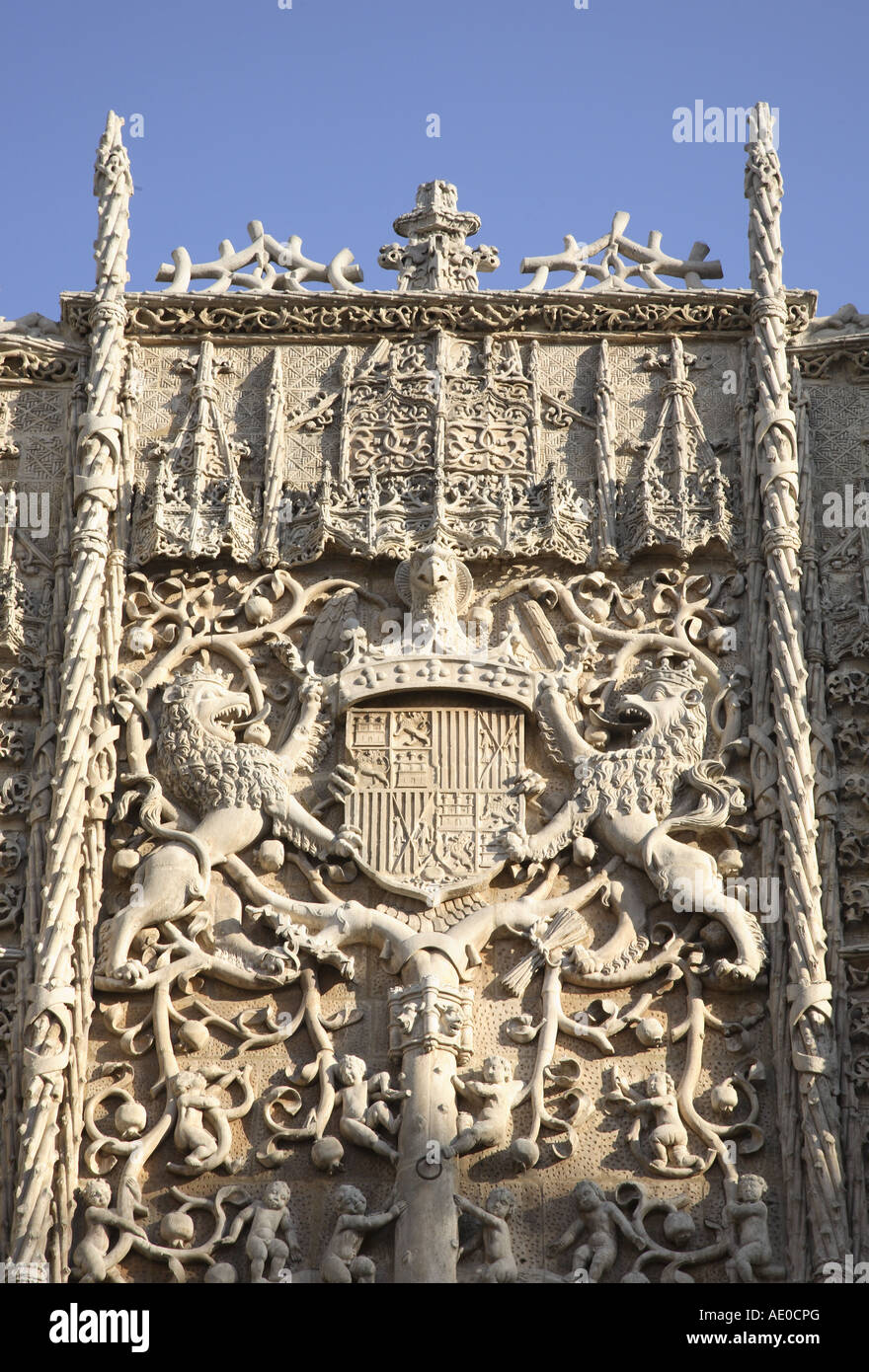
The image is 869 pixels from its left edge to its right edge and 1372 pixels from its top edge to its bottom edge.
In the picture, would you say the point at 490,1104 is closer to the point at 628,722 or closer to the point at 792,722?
the point at 628,722

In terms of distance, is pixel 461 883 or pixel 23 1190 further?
pixel 461 883

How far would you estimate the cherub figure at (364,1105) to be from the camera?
32.7ft

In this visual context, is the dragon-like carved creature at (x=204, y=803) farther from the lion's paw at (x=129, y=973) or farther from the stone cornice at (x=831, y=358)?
the stone cornice at (x=831, y=358)

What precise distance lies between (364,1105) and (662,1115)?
1.24 metres

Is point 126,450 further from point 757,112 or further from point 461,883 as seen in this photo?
point 757,112

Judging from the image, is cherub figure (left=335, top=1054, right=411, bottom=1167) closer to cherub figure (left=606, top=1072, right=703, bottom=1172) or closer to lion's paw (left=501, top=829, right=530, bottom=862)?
cherub figure (left=606, top=1072, right=703, bottom=1172)

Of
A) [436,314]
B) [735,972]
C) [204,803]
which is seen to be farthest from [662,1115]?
[436,314]

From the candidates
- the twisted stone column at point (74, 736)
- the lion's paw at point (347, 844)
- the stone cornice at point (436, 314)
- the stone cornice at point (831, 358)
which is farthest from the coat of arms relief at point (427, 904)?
the stone cornice at point (436, 314)

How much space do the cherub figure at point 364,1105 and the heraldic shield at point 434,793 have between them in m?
0.82

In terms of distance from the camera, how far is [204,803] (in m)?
10.8

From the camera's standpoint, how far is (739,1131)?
→ 10.0 m

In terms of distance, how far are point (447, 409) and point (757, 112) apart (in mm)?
2277

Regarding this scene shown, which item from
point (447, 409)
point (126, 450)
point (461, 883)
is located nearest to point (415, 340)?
point (447, 409)

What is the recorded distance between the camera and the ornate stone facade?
9.91 meters
